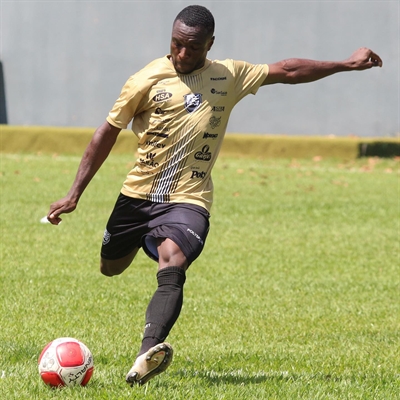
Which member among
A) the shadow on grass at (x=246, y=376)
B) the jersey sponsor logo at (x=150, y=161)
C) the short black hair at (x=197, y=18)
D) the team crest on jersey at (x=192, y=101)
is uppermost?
the short black hair at (x=197, y=18)

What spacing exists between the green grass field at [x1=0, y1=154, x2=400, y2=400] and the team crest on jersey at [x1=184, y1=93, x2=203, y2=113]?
163cm

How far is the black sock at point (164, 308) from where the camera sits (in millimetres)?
4801

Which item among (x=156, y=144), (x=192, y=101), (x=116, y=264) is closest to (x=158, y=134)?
(x=156, y=144)

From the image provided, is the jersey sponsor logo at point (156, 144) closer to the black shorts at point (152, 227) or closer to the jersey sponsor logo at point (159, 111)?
the jersey sponsor logo at point (159, 111)

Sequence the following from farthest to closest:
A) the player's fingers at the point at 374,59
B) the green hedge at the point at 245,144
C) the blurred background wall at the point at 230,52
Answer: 1. the blurred background wall at the point at 230,52
2. the green hedge at the point at 245,144
3. the player's fingers at the point at 374,59

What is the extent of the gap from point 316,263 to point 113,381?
552cm

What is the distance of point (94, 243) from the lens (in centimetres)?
1098

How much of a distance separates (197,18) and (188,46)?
18 cm

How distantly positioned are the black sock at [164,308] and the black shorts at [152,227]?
7.2 inches

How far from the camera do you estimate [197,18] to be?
530cm

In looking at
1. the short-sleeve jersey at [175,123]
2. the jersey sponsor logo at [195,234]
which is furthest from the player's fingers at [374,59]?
the jersey sponsor logo at [195,234]

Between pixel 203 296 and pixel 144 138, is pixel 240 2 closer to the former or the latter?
pixel 203 296

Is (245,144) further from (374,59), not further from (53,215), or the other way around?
(53,215)

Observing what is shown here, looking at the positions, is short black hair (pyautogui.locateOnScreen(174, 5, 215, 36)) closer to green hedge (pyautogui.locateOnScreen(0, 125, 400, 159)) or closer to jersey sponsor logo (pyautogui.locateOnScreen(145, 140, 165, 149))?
jersey sponsor logo (pyautogui.locateOnScreen(145, 140, 165, 149))
